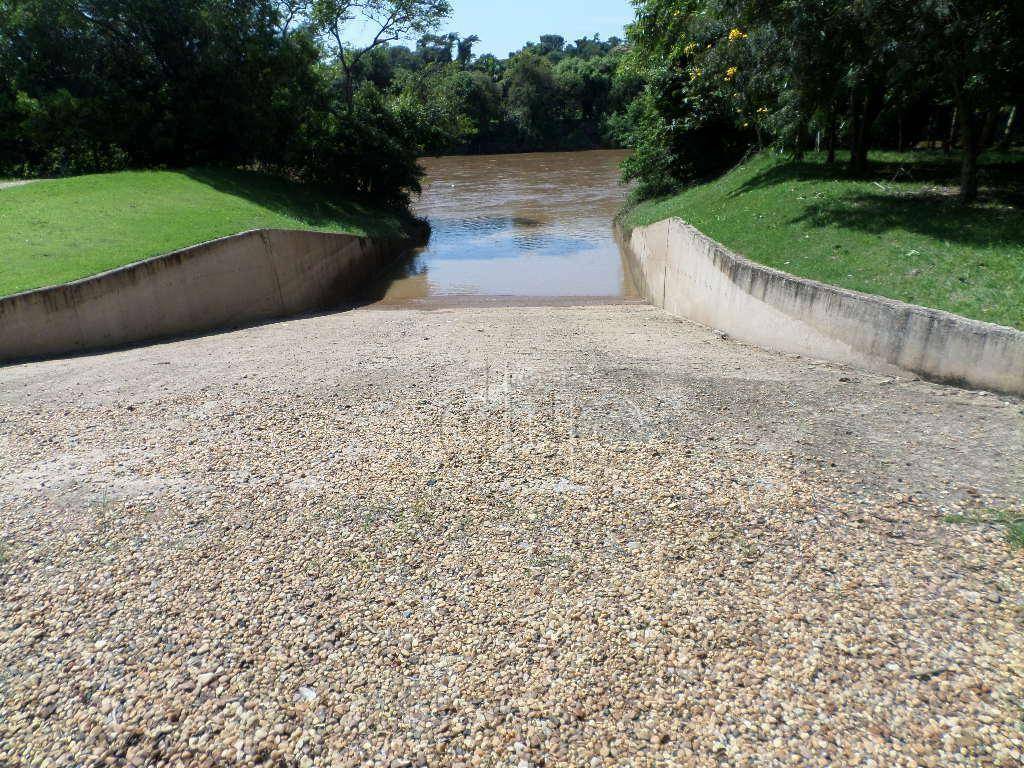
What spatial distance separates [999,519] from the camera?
4.24 metres

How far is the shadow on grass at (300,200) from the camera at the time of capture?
56.9ft

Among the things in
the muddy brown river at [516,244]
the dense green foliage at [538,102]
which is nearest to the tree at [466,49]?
the dense green foliage at [538,102]

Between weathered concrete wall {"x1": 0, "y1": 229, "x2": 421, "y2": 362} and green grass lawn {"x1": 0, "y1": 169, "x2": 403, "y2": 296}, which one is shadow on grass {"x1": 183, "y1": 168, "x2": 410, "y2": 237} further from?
weathered concrete wall {"x1": 0, "y1": 229, "x2": 421, "y2": 362}

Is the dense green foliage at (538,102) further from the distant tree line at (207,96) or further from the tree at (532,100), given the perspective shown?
the distant tree line at (207,96)

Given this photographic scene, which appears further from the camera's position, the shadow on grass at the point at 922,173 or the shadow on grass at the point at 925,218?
the shadow on grass at the point at 922,173

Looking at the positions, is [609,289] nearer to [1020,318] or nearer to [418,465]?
[1020,318]

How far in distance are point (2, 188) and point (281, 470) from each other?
50.7 ft

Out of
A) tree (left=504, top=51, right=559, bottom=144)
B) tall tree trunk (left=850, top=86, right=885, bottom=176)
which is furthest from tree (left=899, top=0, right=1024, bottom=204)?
tree (left=504, top=51, right=559, bottom=144)

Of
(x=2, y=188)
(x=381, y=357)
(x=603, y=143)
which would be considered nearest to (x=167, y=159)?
(x=2, y=188)

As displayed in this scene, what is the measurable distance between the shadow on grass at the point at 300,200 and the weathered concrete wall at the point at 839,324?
10005 mm

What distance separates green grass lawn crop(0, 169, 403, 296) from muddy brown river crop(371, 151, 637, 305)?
2.36 m

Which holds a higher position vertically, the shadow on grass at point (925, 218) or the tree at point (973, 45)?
the tree at point (973, 45)

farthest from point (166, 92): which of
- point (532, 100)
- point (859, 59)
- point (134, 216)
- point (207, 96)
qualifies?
point (532, 100)

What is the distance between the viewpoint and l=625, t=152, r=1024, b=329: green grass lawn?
7410 millimetres
